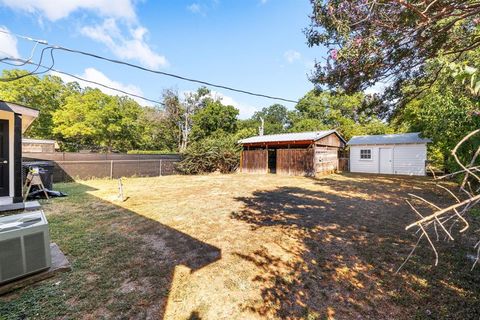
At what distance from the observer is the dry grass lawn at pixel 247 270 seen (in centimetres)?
224

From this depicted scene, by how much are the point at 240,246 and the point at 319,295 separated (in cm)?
147

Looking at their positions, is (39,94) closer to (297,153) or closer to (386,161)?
(297,153)

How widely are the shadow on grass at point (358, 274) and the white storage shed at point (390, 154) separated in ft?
34.6

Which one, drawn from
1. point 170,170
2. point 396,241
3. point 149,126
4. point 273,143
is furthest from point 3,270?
point 149,126

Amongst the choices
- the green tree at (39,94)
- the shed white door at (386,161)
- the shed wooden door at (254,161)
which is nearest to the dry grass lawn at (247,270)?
the shed wooden door at (254,161)

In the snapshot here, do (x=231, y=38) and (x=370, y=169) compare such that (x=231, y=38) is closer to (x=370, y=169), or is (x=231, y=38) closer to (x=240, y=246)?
(x=240, y=246)

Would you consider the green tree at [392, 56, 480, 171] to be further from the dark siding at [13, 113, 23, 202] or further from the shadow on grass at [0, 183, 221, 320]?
the dark siding at [13, 113, 23, 202]

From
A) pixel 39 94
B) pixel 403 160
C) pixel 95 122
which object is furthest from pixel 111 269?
pixel 39 94

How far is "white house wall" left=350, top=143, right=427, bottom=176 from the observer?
43.0 feet

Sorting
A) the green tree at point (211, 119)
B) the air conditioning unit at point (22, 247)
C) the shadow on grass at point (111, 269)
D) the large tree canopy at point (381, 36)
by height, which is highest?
the green tree at point (211, 119)

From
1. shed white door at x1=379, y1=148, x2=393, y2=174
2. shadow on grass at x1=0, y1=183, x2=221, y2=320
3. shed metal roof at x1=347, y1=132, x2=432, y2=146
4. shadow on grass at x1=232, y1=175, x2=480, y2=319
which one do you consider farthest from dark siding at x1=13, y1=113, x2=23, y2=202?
shed white door at x1=379, y1=148, x2=393, y2=174

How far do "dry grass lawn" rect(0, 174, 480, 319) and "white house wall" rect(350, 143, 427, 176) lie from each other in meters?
10.1

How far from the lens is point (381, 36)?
405cm

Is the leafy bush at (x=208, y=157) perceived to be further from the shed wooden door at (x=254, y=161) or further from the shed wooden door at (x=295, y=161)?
the shed wooden door at (x=295, y=161)
